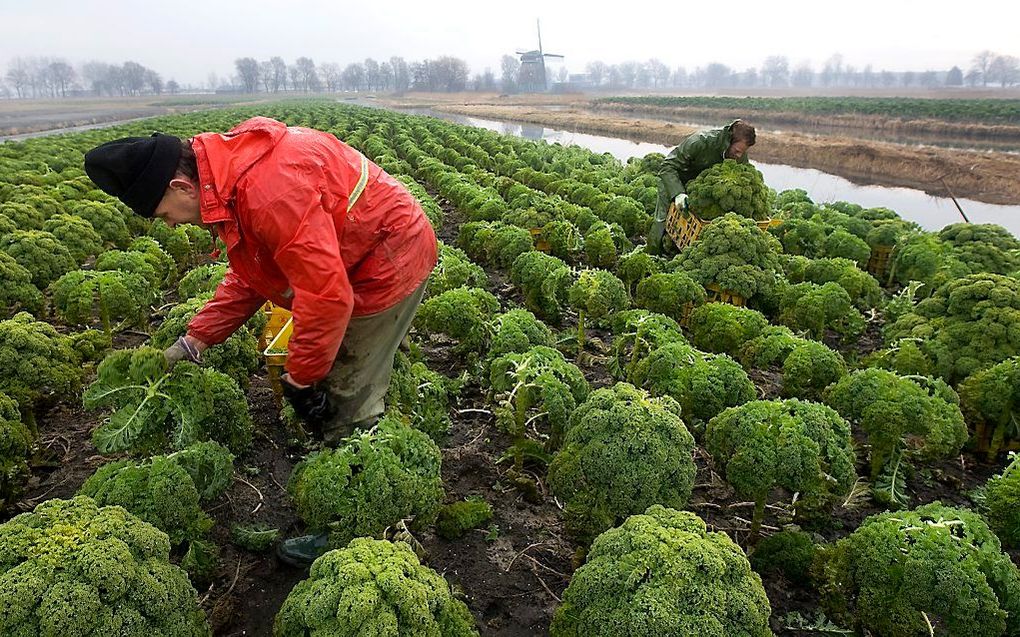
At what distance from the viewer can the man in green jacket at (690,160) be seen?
359 inches

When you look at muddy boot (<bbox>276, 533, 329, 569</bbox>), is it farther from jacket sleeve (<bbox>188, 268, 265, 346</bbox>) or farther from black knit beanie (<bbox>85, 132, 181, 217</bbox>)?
black knit beanie (<bbox>85, 132, 181, 217</bbox>)

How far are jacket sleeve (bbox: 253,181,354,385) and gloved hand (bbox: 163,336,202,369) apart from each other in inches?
52.2

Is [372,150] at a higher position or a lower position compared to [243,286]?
higher

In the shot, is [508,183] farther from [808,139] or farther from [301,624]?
[808,139]

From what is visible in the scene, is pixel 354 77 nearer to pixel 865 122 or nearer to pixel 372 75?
pixel 372 75

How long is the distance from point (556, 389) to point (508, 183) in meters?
11.5

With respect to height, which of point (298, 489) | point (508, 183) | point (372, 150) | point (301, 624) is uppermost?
point (372, 150)

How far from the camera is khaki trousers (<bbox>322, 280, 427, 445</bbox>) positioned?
3852 millimetres

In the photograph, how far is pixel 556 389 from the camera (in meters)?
4.50

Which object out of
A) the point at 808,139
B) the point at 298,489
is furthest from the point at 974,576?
the point at 808,139

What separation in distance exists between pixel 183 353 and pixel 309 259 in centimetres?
169

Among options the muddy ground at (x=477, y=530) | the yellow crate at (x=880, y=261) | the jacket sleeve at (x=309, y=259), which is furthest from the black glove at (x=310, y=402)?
the yellow crate at (x=880, y=261)

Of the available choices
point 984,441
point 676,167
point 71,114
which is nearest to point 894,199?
point 676,167

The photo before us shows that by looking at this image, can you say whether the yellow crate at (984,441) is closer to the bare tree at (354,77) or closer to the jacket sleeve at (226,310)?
the jacket sleeve at (226,310)
